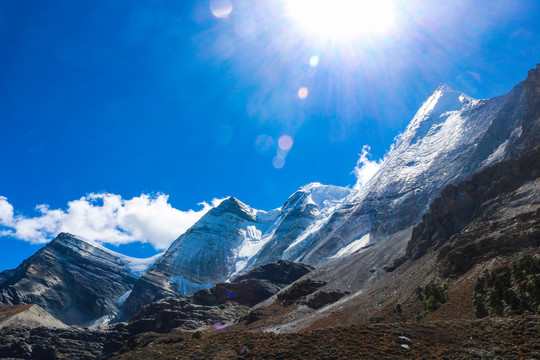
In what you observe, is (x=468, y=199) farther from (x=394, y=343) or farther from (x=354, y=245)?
(x=354, y=245)

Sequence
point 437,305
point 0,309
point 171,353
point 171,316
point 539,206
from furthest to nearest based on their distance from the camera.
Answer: point 0,309 < point 171,316 < point 539,206 < point 437,305 < point 171,353

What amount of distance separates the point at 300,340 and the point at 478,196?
6349 cm

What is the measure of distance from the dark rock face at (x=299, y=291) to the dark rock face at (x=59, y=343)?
64.2 meters

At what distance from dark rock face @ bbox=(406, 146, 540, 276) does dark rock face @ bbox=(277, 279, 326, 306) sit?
83.1ft

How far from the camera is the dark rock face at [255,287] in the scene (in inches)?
4707

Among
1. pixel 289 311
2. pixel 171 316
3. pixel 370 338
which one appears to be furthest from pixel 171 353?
pixel 171 316

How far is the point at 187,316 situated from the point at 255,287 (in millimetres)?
26479

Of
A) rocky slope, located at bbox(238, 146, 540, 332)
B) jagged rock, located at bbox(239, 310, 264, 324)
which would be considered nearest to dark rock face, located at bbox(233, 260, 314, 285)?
rocky slope, located at bbox(238, 146, 540, 332)

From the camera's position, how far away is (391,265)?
73.9 metres

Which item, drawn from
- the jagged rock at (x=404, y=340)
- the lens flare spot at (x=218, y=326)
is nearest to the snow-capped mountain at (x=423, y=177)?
the lens flare spot at (x=218, y=326)

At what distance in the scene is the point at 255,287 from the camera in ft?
402

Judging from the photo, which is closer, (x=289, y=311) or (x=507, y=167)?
(x=507, y=167)

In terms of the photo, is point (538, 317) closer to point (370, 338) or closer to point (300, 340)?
point (370, 338)

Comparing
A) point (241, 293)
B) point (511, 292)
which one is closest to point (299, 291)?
point (241, 293)
